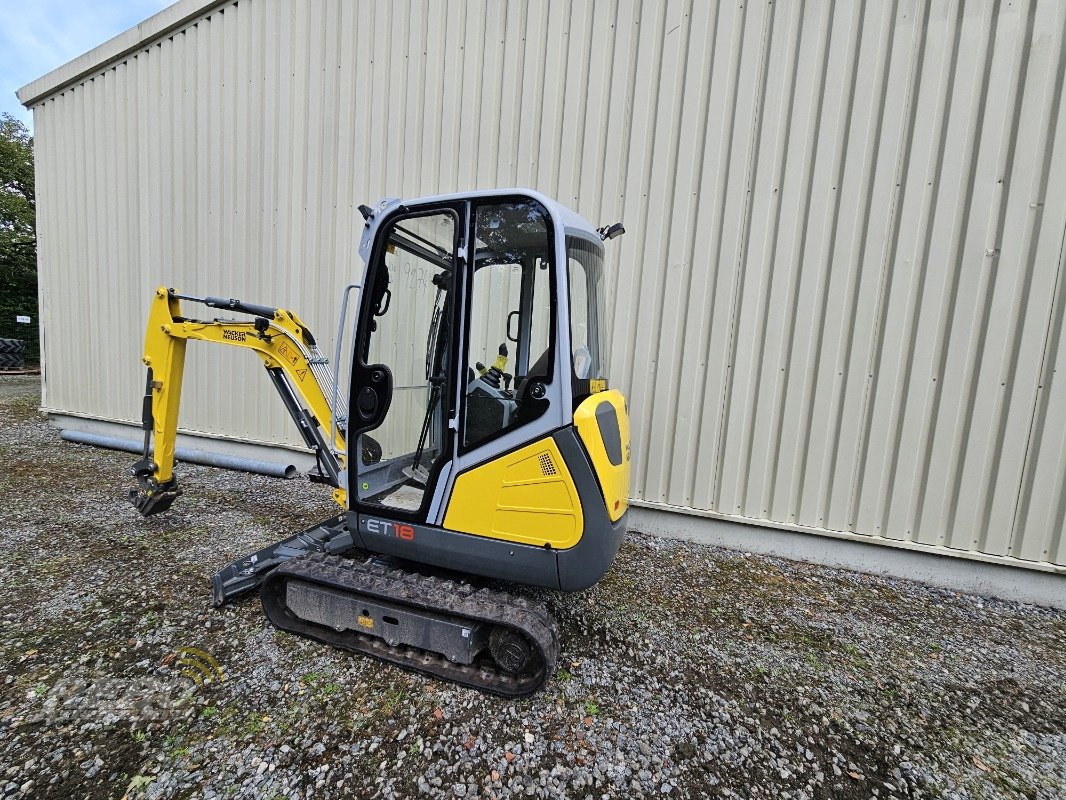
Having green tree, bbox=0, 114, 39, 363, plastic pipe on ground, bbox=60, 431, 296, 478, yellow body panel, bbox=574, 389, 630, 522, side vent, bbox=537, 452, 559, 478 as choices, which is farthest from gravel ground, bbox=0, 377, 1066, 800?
green tree, bbox=0, 114, 39, 363

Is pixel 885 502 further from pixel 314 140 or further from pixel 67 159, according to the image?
pixel 67 159

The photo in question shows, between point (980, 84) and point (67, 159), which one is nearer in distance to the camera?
point (980, 84)

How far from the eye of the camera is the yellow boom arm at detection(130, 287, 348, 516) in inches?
126

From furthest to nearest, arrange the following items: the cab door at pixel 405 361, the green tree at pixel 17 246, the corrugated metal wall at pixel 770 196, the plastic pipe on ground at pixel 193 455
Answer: the green tree at pixel 17 246, the plastic pipe on ground at pixel 193 455, the corrugated metal wall at pixel 770 196, the cab door at pixel 405 361

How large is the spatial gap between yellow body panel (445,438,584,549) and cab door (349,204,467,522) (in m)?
0.23

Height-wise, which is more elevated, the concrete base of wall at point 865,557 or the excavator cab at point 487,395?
the excavator cab at point 487,395

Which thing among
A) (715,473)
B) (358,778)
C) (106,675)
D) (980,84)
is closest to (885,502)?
(715,473)

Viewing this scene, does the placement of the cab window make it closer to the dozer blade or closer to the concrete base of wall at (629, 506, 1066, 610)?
the dozer blade

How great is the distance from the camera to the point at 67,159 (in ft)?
24.5

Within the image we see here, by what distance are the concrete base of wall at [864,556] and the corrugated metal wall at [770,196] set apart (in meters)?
0.15

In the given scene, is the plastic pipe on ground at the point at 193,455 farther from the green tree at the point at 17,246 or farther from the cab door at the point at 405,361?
the green tree at the point at 17,246

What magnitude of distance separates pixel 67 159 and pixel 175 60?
2804mm

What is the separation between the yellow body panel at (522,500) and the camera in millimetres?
2422

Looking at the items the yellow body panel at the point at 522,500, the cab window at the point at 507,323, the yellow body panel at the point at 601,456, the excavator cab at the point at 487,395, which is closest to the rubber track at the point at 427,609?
the excavator cab at the point at 487,395
